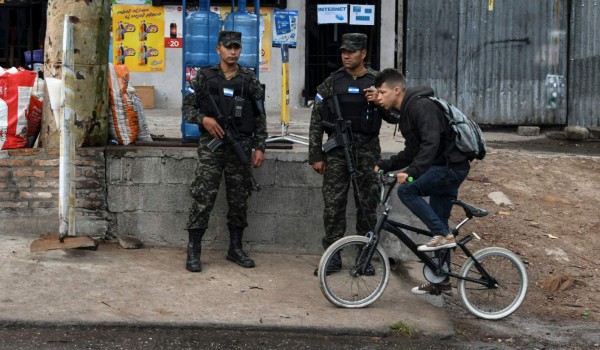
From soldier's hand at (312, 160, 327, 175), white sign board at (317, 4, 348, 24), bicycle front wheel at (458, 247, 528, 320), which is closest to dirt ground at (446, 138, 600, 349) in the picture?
bicycle front wheel at (458, 247, 528, 320)

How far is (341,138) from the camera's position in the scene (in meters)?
6.98

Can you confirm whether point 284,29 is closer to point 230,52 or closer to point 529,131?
point 230,52

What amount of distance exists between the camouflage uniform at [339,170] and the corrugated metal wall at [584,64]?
7264 mm

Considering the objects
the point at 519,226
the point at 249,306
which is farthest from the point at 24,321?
the point at 519,226

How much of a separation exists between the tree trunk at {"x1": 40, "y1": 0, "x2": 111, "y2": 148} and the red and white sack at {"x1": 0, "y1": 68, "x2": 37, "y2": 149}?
18 centimetres

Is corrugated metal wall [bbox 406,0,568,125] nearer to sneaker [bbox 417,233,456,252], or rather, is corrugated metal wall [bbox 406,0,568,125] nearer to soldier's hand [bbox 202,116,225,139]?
soldier's hand [bbox 202,116,225,139]

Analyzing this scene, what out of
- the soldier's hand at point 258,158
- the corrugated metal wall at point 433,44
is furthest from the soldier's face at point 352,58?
the corrugated metal wall at point 433,44

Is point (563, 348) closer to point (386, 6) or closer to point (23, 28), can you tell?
point (386, 6)

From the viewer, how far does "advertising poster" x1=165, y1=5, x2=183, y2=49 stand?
48.0 ft

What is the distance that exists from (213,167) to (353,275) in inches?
59.1

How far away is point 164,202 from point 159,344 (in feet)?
7.71

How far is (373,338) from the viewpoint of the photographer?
5.88 m

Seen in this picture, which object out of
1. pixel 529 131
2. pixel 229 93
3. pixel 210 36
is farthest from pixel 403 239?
pixel 529 131

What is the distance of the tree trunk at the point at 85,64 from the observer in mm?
7699
